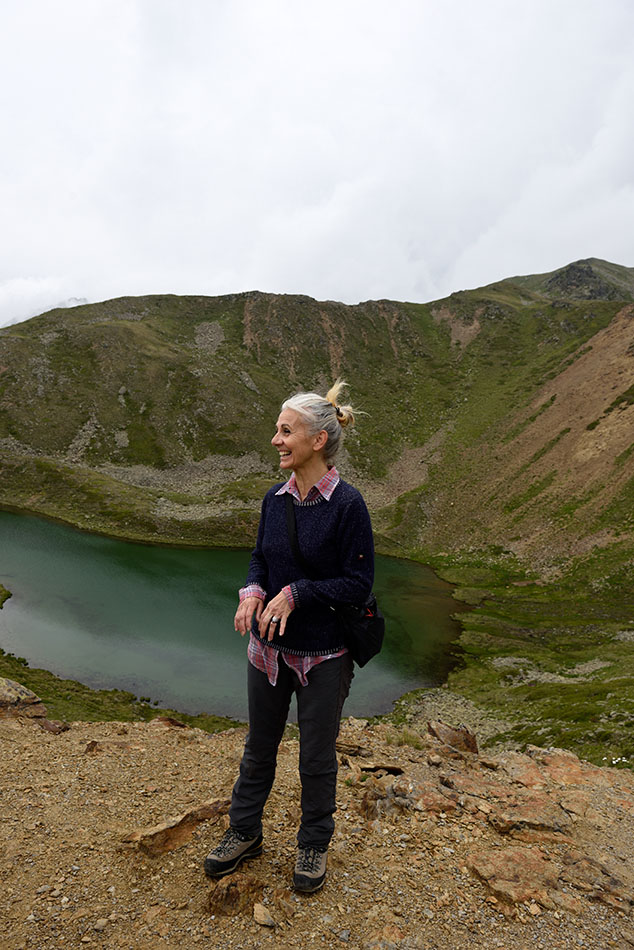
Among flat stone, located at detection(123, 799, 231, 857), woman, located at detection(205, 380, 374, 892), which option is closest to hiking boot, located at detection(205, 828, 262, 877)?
woman, located at detection(205, 380, 374, 892)

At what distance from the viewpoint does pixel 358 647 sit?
15.7ft

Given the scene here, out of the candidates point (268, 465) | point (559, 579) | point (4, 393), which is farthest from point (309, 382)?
point (559, 579)

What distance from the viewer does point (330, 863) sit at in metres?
5.54

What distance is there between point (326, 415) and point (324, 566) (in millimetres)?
1552

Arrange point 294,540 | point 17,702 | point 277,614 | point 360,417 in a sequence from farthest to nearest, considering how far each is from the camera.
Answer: point 360,417 → point 17,702 → point 294,540 → point 277,614

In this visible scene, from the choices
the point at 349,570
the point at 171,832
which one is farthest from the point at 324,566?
the point at 171,832

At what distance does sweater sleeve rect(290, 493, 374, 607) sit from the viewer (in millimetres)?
4512

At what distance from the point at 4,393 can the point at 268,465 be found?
4840 centimetres

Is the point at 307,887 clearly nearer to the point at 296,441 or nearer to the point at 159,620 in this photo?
the point at 296,441

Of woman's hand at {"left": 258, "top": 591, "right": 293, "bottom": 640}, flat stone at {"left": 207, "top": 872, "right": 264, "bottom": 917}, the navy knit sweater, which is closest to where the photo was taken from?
woman's hand at {"left": 258, "top": 591, "right": 293, "bottom": 640}

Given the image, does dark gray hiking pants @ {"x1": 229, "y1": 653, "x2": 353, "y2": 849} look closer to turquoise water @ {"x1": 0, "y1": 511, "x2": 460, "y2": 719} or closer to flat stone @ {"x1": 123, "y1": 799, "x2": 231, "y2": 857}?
flat stone @ {"x1": 123, "y1": 799, "x2": 231, "y2": 857}

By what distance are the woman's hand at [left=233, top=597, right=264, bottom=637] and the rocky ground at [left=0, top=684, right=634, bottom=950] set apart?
2556 millimetres

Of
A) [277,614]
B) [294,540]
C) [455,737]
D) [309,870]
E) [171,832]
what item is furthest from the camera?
[455,737]

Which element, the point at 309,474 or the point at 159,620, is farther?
the point at 159,620
